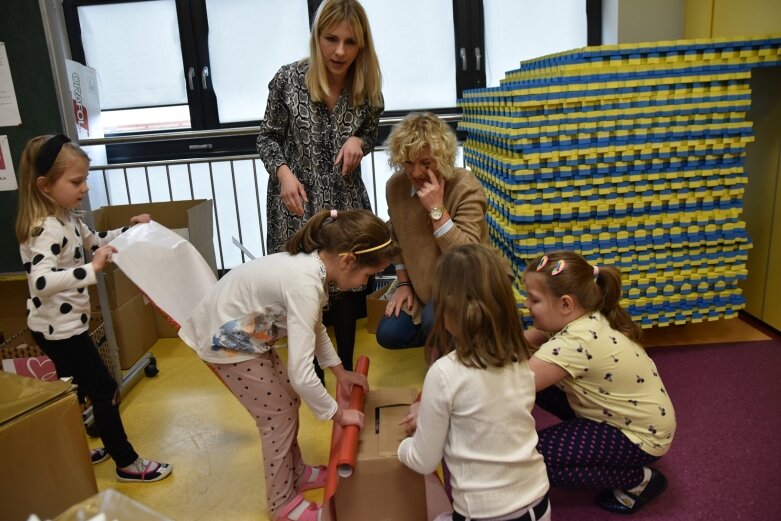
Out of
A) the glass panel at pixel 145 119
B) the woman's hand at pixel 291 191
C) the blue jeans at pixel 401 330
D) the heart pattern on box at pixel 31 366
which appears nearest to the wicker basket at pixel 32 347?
the heart pattern on box at pixel 31 366

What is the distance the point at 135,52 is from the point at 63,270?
2.83 metres

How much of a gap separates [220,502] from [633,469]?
1.30 meters

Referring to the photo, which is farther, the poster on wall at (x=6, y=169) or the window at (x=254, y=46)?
the window at (x=254, y=46)

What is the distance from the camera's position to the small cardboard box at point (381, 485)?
161 centimetres

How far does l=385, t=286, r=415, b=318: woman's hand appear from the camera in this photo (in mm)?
2445

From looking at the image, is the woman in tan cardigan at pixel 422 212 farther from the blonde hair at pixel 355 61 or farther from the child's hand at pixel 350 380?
the child's hand at pixel 350 380

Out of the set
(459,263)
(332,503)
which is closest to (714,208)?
(459,263)

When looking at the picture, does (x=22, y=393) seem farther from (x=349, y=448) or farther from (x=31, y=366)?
(x=31, y=366)

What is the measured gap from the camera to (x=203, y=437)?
7.89 feet

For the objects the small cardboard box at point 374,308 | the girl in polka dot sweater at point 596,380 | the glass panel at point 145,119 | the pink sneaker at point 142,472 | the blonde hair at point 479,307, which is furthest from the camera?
the glass panel at point 145,119

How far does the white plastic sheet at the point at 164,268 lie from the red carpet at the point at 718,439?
130cm

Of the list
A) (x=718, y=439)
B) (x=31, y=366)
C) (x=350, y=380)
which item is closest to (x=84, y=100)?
(x=31, y=366)

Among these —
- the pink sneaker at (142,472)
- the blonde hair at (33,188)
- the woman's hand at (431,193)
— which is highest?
the blonde hair at (33,188)

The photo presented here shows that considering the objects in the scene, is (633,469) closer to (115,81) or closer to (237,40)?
(237,40)
